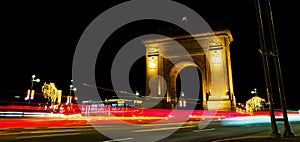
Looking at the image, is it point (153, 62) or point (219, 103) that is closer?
point (219, 103)

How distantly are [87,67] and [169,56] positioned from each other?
12.2 m

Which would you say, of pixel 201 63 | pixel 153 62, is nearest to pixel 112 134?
pixel 201 63

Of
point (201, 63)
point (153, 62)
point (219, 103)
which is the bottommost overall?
point (219, 103)

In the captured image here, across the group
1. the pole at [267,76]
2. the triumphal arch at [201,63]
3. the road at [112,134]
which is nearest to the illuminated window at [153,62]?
the triumphal arch at [201,63]

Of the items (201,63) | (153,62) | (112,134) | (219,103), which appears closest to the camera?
(112,134)

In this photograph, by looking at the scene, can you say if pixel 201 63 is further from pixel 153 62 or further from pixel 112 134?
pixel 112 134

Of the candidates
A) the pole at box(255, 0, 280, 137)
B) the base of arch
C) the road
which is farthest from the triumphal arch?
the pole at box(255, 0, 280, 137)

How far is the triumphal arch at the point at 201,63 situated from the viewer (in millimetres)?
36844

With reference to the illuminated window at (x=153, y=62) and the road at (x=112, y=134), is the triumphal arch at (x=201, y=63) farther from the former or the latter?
the road at (x=112, y=134)

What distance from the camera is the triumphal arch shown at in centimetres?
→ 3684

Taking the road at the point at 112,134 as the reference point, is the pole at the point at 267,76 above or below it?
above

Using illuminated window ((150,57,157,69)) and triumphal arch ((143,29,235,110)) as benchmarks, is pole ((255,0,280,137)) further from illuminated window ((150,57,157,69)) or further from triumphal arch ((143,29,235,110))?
illuminated window ((150,57,157,69))

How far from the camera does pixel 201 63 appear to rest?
39656 mm

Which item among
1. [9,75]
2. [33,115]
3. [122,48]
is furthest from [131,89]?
[33,115]
